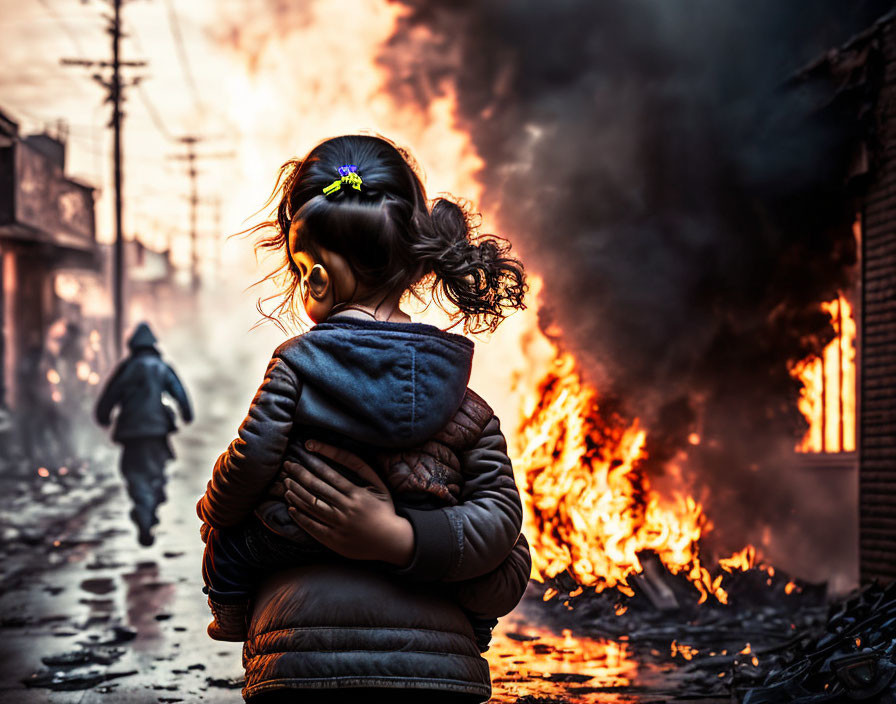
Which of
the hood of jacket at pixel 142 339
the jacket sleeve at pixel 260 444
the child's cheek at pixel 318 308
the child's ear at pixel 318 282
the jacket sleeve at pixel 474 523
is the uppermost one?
the hood of jacket at pixel 142 339

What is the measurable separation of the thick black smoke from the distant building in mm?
11944

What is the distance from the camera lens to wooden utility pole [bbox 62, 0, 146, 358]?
24.8 m

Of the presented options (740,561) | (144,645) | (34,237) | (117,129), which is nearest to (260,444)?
(144,645)

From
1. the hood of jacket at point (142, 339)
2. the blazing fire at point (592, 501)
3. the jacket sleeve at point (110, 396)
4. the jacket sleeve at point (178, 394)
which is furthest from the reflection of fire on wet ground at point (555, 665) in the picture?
the hood of jacket at point (142, 339)

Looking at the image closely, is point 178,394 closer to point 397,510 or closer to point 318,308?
point 318,308

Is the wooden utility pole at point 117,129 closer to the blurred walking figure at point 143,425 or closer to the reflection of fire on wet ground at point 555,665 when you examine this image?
the blurred walking figure at point 143,425

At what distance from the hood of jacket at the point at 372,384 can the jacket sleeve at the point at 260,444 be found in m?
0.02

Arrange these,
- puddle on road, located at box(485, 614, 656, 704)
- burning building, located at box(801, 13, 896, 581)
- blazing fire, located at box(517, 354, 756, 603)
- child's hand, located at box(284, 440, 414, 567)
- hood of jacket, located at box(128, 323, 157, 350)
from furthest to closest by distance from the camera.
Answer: hood of jacket, located at box(128, 323, 157, 350), blazing fire, located at box(517, 354, 756, 603), burning building, located at box(801, 13, 896, 581), puddle on road, located at box(485, 614, 656, 704), child's hand, located at box(284, 440, 414, 567)

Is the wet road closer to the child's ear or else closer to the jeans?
the jeans

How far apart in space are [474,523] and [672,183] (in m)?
7.91

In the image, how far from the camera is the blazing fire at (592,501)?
7676 mm

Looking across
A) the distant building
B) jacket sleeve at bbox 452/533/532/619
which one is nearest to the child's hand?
jacket sleeve at bbox 452/533/532/619

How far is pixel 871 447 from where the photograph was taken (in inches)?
303

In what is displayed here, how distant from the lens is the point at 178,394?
412 inches
